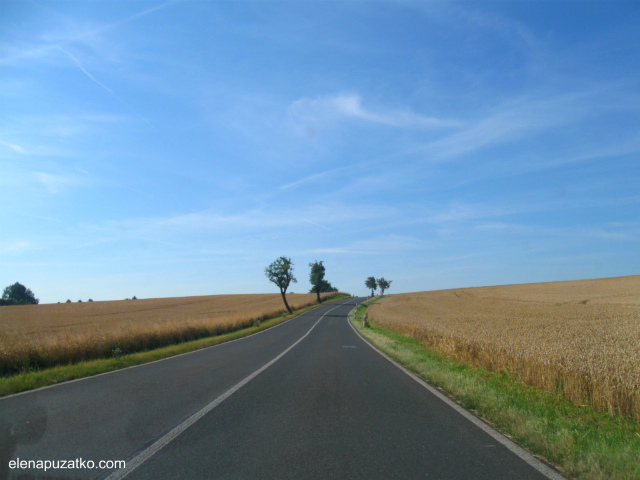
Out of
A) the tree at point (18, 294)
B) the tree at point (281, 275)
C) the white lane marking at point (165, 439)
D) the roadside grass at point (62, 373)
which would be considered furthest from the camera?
the tree at point (18, 294)

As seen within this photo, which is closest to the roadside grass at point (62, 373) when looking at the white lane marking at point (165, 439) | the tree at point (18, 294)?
the white lane marking at point (165, 439)

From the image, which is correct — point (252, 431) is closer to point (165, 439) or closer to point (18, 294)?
point (165, 439)

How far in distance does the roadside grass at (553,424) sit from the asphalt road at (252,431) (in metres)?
0.45

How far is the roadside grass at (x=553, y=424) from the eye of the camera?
193 inches

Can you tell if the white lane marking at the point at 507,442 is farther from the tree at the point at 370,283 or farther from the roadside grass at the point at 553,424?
the tree at the point at 370,283

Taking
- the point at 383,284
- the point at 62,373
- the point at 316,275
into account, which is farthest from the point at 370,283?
the point at 62,373

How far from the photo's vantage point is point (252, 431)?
6.35 meters

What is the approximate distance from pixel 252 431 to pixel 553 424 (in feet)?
14.3

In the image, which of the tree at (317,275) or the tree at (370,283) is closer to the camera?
the tree at (317,275)

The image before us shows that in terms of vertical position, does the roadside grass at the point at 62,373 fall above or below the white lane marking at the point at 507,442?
above

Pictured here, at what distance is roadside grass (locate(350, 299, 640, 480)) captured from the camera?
4.91 meters

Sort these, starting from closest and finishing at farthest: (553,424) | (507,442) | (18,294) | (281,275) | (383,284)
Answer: (507,442)
(553,424)
(281,275)
(18,294)
(383,284)

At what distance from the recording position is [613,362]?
356 inches

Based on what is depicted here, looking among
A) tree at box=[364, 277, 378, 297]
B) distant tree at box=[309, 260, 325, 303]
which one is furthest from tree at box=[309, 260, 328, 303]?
tree at box=[364, 277, 378, 297]
